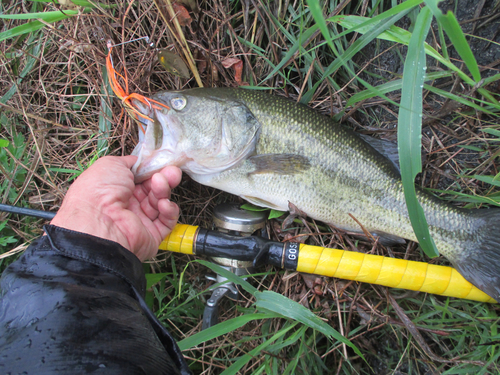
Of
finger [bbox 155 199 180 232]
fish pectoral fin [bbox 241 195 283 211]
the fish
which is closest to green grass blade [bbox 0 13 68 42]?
the fish

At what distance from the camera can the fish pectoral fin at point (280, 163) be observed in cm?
245

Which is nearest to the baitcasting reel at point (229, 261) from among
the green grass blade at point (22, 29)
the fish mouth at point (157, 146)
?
the fish mouth at point (157, 146)

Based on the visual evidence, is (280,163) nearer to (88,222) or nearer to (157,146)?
(157,146)

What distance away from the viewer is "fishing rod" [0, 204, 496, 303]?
2270 mm

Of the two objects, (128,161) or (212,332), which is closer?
(212,332)

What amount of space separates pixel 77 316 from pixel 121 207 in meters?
0.93

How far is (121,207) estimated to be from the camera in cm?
214

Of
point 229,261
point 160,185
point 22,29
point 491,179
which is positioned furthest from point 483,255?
point 22,29

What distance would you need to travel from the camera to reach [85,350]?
124 cm

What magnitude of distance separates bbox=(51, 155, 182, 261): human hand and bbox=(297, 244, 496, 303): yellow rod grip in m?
1.14

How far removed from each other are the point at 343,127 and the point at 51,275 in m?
2.34

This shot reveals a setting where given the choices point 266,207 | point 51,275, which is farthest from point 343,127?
point 51,275

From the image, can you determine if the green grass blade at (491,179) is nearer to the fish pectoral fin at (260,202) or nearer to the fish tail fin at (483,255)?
the fish tail fin at (483,255)

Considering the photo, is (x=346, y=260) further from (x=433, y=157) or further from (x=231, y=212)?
(x=433, y=157)
